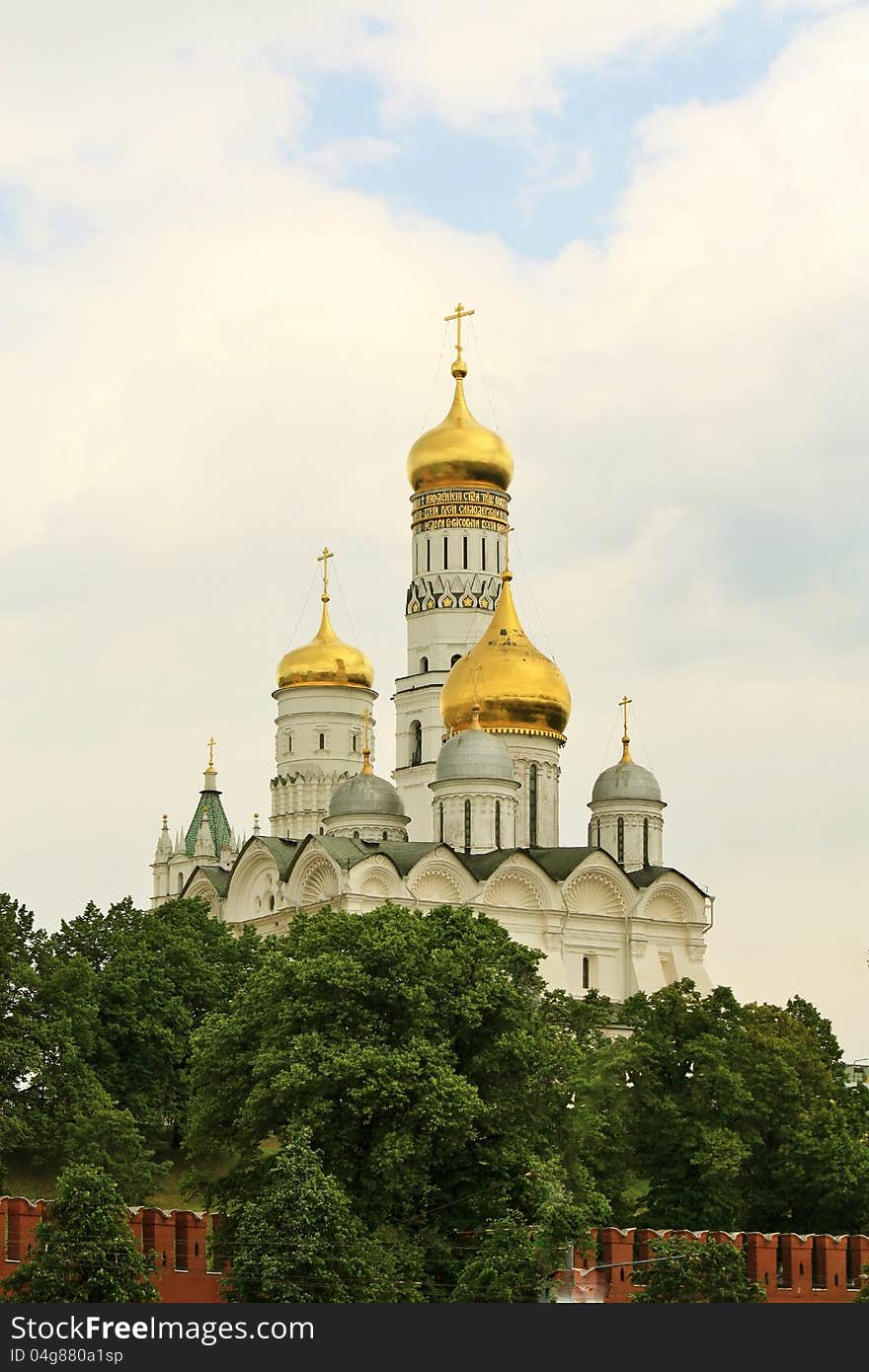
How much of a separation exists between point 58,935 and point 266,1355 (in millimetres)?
25517

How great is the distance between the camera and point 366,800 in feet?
242

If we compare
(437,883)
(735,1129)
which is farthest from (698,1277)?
(437,883)

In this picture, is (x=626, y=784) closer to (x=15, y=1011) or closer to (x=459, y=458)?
(x=459, y=458)

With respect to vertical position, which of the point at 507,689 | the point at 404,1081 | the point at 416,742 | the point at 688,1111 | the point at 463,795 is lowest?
the point at 688,1111

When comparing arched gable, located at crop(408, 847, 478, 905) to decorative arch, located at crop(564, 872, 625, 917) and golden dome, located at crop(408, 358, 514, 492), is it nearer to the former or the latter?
decorative arch, located at crop(564, 872, 625, 917)

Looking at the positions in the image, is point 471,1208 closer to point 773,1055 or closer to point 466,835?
point 773,1055

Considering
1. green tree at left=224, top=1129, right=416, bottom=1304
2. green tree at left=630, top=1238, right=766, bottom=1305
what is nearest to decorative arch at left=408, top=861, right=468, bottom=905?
green tree at left=224, top=1129, right=416, bottom=1304

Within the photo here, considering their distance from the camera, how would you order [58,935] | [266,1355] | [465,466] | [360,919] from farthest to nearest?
1. [465,466]
2. [58,935]
3. [360,919]
4. [266,1355]

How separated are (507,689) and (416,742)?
6.04 m

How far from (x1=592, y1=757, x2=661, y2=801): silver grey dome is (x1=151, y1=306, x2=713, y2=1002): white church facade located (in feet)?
0.19

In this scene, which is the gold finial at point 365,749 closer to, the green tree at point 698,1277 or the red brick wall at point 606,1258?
the red brick wall at point 606,1258

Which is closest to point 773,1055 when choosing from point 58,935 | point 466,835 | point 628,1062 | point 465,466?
point 628,1062

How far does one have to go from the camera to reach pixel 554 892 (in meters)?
72.1

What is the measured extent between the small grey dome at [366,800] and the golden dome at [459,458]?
38.0 ft
